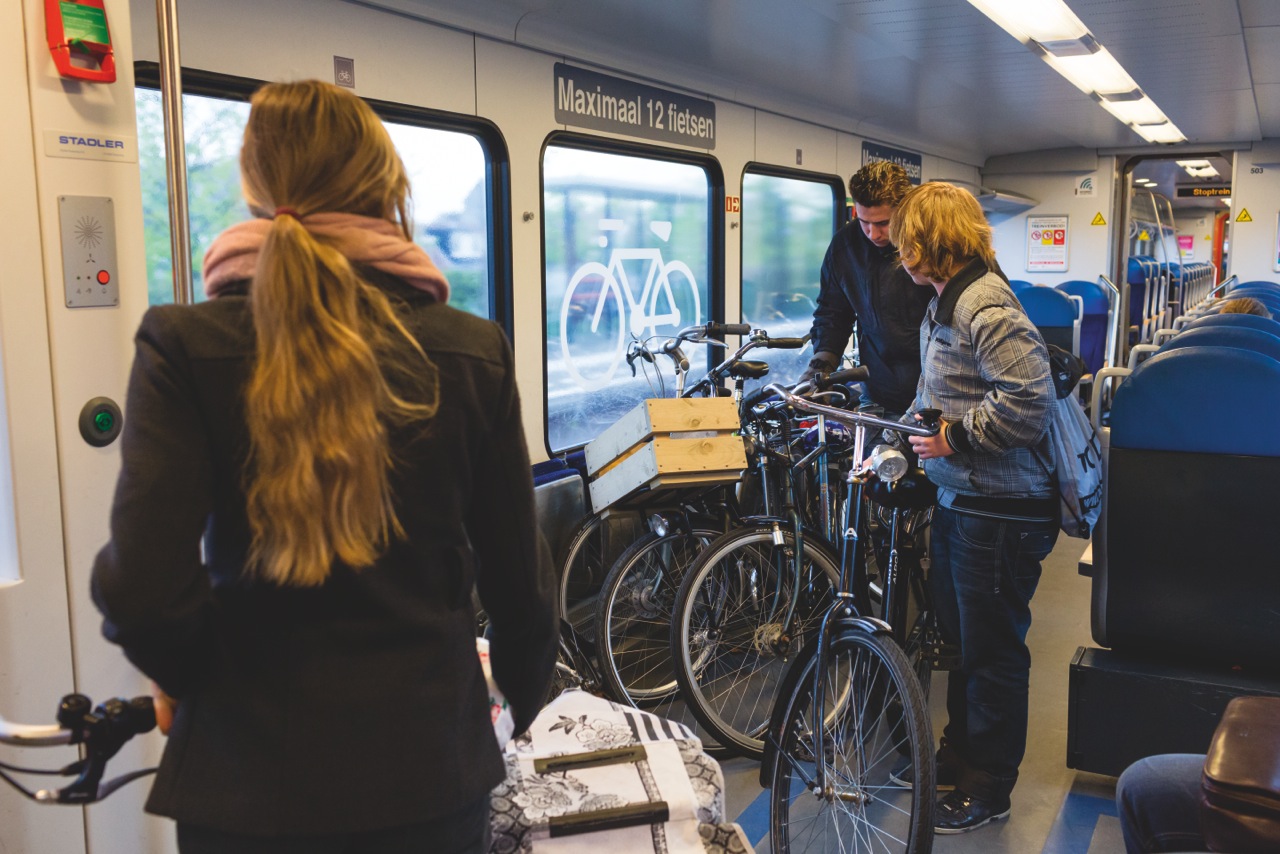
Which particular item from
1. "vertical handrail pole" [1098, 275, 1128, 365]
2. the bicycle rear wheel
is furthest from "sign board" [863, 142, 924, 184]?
the bicycle rear wheel

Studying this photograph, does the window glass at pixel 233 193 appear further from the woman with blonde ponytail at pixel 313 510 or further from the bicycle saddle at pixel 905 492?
the woman with blonde ponytail at pixel 313 510

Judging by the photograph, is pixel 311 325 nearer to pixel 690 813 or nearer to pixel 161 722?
pixel 161 722

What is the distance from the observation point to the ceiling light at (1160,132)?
31.2 ft

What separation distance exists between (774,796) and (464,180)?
256cm

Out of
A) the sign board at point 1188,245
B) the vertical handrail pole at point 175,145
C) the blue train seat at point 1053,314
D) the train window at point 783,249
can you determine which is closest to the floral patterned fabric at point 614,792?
the vertical handrail pole at point 175,145

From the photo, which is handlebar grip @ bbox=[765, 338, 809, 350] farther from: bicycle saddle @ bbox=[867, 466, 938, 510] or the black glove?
bicycle saddle @ bbox=[867, 466, 938, 510]

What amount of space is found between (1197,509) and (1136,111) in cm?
613

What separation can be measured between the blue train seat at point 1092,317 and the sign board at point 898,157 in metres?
1.81

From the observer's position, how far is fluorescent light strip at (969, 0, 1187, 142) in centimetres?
477

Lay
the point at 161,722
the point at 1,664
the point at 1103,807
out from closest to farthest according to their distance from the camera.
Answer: the point at 161,722
the point at 1,664
the point at 1103,807

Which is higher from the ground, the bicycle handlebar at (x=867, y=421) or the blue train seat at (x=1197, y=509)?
the bicycle handlebar at (x=867, y=421)

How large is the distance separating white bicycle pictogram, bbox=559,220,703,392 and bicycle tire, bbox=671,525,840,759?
5.08 feet

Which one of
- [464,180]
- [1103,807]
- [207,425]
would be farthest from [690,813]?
[464,180]

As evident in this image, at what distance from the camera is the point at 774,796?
9.77ft
